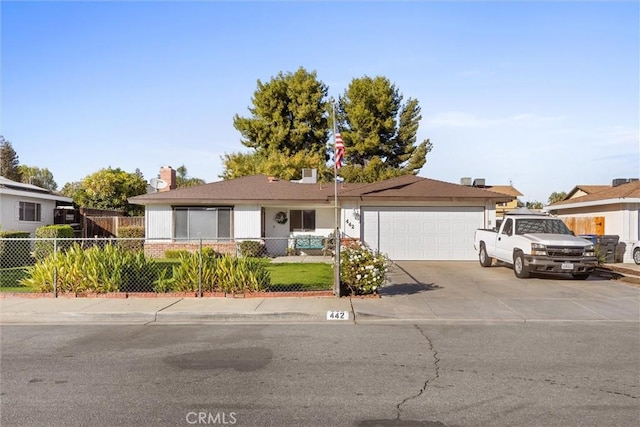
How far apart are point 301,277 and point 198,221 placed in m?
9.27

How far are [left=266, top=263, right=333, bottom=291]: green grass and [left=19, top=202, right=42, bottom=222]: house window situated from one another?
50.1 ft

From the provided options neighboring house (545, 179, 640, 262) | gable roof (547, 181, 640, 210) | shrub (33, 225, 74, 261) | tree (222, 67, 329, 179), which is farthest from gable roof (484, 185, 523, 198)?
shrub (33, 225, 74, 261)

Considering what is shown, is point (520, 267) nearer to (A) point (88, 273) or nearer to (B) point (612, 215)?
(B) point (612, 215)

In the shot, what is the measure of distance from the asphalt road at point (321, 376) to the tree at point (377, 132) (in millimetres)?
30342

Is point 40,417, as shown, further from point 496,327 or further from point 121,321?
point 496,327

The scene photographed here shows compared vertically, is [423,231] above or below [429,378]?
above

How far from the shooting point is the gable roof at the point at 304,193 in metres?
19.9

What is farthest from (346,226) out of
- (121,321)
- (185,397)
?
(185,397)

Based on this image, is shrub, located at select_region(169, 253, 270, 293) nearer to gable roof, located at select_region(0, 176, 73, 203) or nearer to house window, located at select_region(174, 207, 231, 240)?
house window, located at select_region(174, 207, 231, 240)

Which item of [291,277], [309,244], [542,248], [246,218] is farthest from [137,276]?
[309,244]

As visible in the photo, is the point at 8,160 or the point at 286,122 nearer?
the point at 286,122

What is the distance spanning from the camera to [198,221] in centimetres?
2205

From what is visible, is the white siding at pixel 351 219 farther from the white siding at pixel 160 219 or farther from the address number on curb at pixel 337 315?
the address number on curb at pixel 337 315

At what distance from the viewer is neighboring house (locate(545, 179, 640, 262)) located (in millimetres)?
20000
